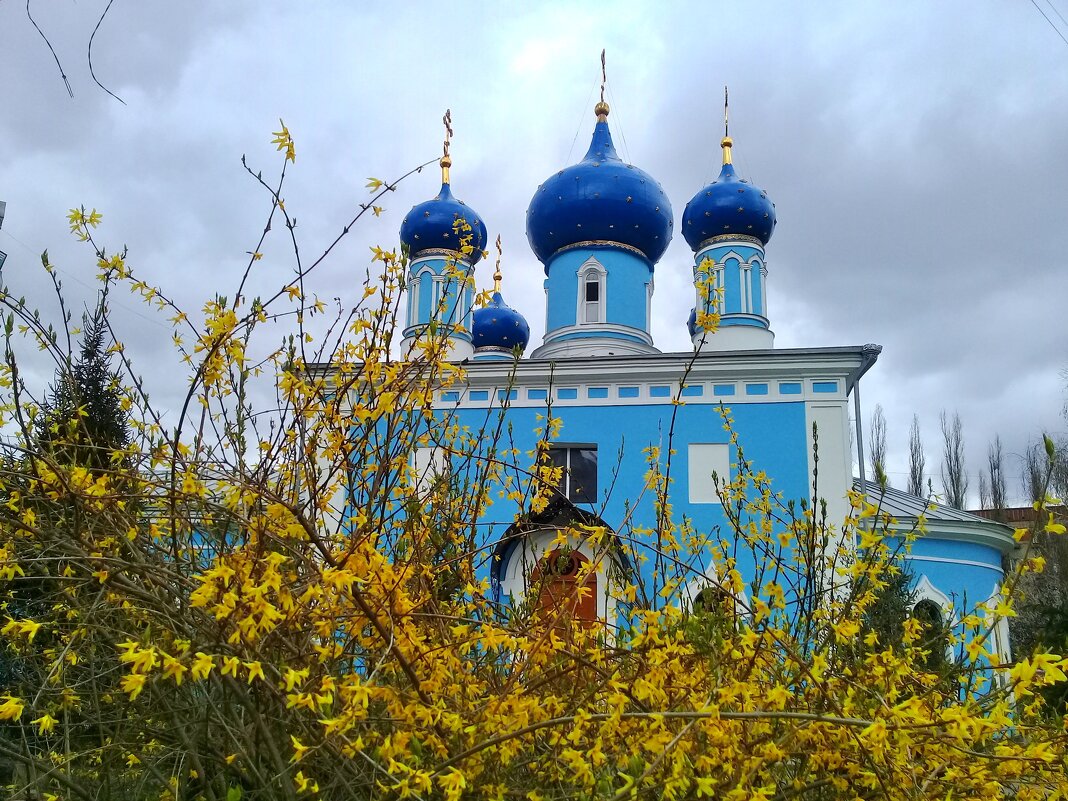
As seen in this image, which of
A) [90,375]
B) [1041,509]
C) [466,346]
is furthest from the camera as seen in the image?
[466,346]

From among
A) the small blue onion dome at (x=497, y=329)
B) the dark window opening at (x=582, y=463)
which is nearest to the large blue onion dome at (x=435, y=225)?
the small blue onion dome at (x=497, y=329)

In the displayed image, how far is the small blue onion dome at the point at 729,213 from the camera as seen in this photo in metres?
14.3

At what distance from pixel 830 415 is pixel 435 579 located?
9118 mm

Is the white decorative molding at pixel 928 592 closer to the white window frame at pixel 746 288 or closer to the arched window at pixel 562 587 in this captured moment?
the white window frame at pixel 746 288

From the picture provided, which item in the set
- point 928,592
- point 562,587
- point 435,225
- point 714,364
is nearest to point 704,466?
point 714,364

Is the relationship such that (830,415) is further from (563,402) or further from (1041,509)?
(1041,509)

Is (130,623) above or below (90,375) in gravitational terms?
below

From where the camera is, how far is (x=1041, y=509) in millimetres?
2217

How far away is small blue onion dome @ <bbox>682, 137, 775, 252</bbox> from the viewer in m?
14.3

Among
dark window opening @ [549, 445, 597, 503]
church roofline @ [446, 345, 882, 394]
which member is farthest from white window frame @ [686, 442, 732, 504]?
dark window opening @ [549, 445, 597, 503]

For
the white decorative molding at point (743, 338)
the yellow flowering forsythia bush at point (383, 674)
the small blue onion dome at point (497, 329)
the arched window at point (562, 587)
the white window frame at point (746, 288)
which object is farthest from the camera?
the small blue onion dome at point (497, 329)

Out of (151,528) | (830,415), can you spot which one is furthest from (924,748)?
(830,415)

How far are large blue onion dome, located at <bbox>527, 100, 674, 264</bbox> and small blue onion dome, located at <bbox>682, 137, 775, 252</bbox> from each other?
1.55ft

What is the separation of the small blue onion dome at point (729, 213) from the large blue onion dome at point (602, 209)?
0.47 metres
